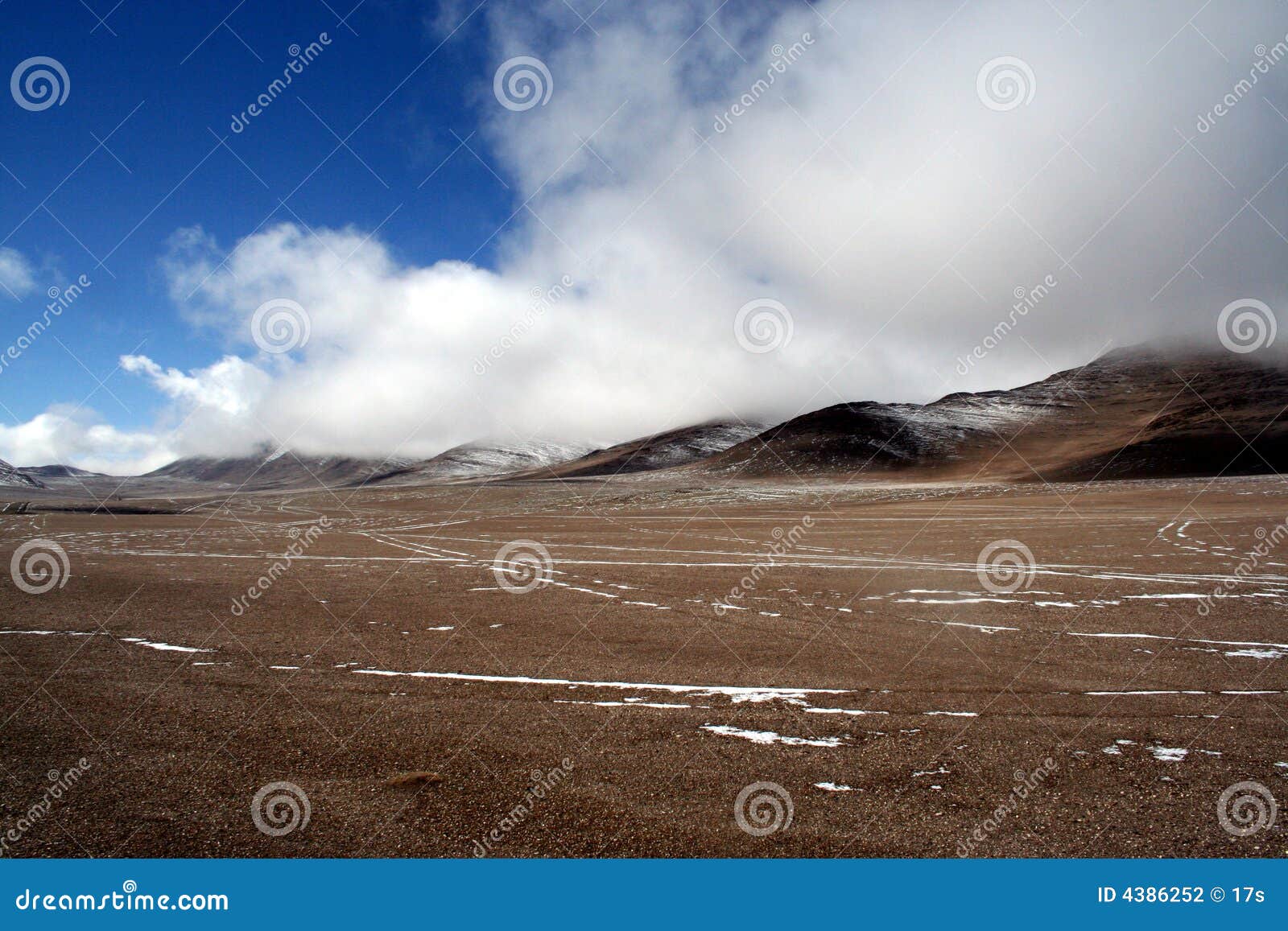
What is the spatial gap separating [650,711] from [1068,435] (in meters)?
188

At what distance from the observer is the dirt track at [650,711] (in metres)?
5.48

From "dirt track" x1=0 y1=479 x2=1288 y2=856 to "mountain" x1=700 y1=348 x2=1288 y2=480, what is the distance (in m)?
110

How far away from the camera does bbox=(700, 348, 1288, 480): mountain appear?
10669 cm

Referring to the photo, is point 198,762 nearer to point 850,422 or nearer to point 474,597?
point 474,597

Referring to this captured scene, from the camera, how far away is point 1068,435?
163 meters

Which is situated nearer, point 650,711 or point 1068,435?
point 650,711

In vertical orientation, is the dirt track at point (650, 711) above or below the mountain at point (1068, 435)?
below

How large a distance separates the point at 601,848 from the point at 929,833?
8.81 feet

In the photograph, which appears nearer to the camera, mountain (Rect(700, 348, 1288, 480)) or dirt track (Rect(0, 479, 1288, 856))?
dirt track (Rect(0, 479, 1288, 856))

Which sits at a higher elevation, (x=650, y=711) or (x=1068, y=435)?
(x=1068, y=435)

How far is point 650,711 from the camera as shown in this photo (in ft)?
27.0

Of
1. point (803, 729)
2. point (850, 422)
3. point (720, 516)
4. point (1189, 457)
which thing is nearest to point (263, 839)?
point (803, 729)

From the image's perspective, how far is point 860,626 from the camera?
43.0 feet

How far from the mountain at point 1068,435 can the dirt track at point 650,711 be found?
109639 millimetres
